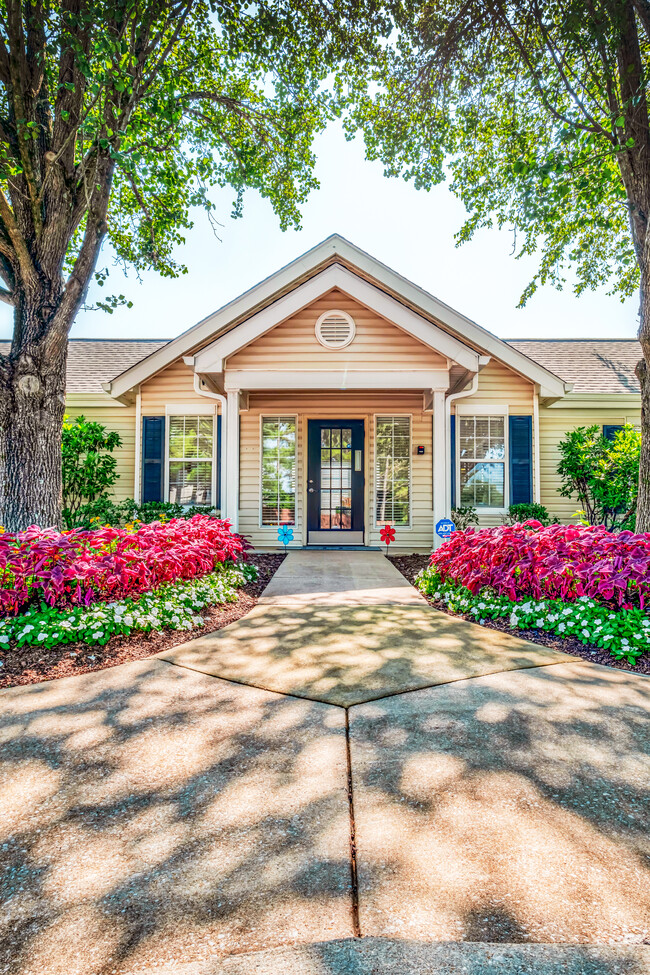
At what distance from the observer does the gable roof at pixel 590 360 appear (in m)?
9.80

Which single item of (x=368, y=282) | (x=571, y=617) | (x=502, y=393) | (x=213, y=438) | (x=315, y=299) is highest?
(x=368, y=282)

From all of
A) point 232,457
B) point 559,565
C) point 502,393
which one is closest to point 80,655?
point 559,565

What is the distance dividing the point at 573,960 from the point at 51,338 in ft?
19.0

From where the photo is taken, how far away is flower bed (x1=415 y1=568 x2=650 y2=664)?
3.55m

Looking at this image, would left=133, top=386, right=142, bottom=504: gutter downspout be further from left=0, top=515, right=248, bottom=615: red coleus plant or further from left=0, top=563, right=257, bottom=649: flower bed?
left=0, top=563, right=257, bottom=649: flower bed

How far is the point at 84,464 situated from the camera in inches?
337

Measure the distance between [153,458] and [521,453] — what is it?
6.60 m

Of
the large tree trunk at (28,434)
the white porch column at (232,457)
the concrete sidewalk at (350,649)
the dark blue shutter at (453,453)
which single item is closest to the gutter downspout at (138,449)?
the white porch column at (232,457)

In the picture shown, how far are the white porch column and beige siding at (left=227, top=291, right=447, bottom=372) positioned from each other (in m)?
0.61

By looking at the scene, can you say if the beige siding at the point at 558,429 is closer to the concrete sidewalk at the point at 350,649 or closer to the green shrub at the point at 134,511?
the concrete sidewalk at the point at 350,649

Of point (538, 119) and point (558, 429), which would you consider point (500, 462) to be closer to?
point (558, 429)

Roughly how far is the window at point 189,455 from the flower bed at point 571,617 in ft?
18.0

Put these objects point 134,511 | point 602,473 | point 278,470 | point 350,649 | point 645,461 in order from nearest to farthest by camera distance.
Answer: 1. point 350,649
2. point 645,461
3. point 602,473
4. point 134,511
5. point 278,470

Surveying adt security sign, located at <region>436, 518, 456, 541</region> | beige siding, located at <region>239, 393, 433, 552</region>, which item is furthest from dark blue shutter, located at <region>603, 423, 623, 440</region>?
adt security sign, located at <region>436, 518, 456, 541</region>
